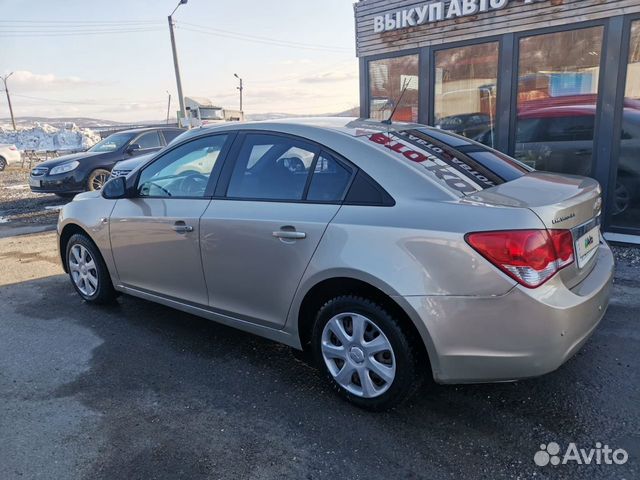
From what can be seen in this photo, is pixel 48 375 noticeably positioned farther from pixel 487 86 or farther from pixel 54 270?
pixel 487 86

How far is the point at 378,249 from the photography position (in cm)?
252

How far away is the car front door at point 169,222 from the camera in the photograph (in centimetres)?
344

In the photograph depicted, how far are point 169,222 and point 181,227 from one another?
0.15 m

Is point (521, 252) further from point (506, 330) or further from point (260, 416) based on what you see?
point (260, 416)

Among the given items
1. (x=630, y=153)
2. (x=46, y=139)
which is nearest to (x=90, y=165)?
(x=630, y=153)

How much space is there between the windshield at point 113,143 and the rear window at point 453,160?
9.71m

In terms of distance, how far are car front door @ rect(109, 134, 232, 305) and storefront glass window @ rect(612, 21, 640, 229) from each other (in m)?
4.86

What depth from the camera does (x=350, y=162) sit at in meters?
2.79

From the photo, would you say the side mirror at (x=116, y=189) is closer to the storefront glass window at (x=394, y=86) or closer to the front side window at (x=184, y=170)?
the front side window at (x=184, y=170)

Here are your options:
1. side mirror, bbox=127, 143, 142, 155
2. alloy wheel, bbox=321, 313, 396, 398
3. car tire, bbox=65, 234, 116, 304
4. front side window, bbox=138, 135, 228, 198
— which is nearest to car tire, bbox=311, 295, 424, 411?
alloy wheel, bbox=321, 313, 396, 398

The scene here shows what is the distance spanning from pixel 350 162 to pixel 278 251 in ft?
2.17

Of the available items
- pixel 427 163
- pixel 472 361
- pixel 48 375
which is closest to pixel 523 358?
pixel 472 361

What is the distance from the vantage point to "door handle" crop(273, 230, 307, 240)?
9.21ft

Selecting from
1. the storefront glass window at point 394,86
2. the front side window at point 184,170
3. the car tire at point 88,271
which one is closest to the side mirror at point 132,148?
the storefront glass window at point 394,86
